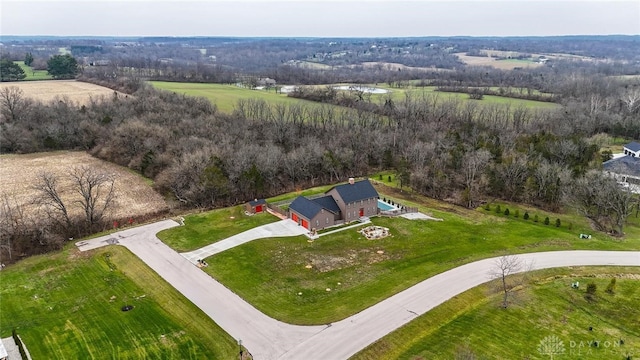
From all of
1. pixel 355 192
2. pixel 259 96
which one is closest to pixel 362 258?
pixel 355 192

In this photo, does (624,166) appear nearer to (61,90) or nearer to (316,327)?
(316,327)

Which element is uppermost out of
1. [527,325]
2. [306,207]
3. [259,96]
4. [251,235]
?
[259,96]

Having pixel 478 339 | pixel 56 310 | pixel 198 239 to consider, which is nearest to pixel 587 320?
pixel 478 339

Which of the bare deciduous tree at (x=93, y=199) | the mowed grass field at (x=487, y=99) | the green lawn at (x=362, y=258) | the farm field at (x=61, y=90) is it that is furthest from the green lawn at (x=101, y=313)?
the mowed grass field at (x=487, y=99)

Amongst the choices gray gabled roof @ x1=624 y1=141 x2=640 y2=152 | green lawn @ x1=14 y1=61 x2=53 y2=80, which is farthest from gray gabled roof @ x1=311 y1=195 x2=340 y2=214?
green lawn @ x1=14 y1=61 x2=53 y2=80

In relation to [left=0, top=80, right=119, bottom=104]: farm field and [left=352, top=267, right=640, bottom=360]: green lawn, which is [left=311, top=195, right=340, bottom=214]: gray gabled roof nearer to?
[left=352, top=267, right=640, bottom=360]: green lawn
